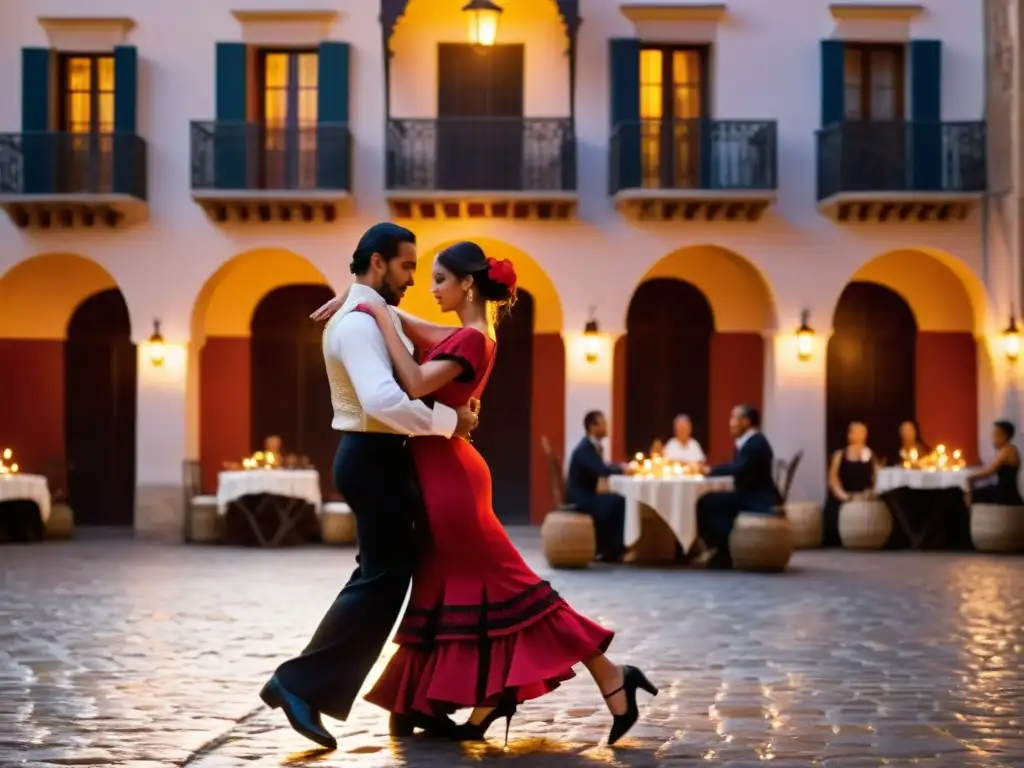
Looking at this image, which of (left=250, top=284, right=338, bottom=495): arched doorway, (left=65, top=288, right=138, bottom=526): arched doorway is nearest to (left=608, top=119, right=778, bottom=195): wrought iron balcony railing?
(left=250, top=284, right=338, bottom=495): arched doorway

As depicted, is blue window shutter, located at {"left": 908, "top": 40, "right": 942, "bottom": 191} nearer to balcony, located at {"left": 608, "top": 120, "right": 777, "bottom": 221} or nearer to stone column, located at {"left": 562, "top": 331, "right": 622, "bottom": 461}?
balcony, located at {"left": 608, "top": 120, "right": 777, "bottom": 221}

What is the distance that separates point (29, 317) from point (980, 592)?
1455cm

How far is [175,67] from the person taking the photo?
20.9 metres

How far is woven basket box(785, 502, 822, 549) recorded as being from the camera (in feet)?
61.7

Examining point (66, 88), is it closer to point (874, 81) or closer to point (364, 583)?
point (874, 81)

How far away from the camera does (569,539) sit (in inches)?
586

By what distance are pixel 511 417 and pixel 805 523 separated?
535 cm

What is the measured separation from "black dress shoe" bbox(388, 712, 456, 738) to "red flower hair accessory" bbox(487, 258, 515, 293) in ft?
5.70

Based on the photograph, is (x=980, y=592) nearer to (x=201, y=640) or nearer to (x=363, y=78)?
(x=201, y=640)

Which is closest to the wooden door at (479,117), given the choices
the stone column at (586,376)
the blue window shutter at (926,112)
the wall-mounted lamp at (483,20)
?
the wall-mounted lamp at (483,20)

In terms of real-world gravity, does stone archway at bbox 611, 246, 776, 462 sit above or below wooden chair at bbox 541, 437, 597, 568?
above

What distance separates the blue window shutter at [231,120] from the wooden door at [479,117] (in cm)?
253

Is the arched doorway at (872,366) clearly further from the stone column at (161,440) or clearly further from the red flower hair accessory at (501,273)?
the red flower hair accessory at (501,273)

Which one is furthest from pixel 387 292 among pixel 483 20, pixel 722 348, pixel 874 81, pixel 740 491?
pixel 722 348
